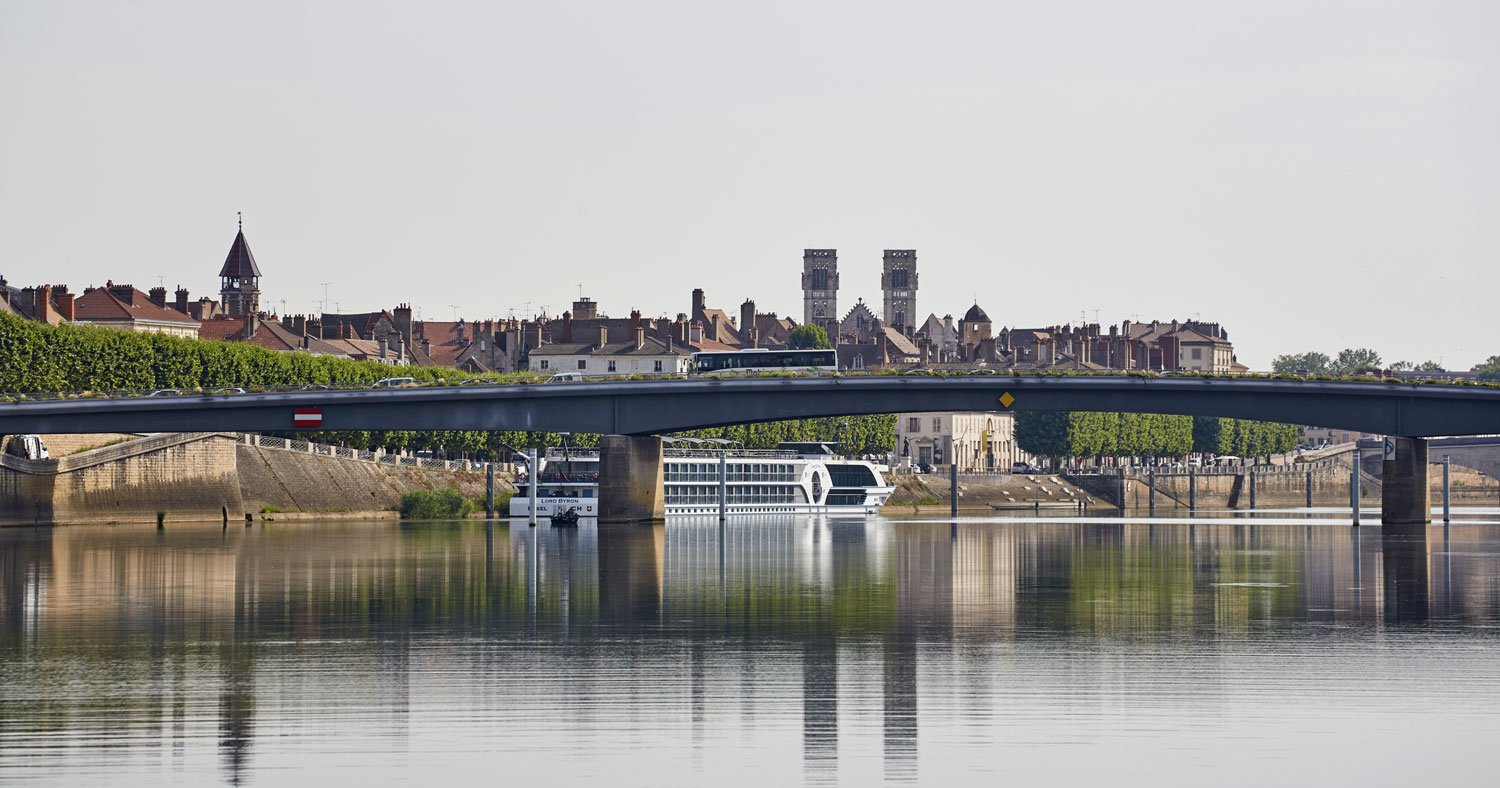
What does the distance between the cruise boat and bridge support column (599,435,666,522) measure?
35.8 ft

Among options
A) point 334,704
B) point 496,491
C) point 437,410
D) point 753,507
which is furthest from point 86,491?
point 334,704

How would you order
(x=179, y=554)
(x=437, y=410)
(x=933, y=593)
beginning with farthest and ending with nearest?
(x=437, y=410) → (x=179, y=554) → (x=933, y=593)

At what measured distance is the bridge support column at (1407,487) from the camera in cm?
10894

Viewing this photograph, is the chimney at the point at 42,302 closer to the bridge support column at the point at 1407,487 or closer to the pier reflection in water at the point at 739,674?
the bridge support column at the point at 1407,487

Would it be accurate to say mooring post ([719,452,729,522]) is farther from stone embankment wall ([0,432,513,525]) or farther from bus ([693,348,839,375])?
stone embankment wall ([0,432,513,525])

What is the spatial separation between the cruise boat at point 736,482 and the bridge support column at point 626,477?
10925mm

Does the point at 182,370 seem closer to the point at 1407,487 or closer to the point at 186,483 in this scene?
the point at 186,483

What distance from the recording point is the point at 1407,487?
11062 centimetres

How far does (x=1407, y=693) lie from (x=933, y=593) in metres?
21.3

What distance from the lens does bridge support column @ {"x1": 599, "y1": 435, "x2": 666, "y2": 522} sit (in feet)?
351

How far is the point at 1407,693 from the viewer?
28516 millimetres

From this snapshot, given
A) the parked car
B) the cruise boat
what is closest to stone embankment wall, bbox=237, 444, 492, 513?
the cruise boat

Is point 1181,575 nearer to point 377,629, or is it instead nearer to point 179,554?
point 377,629

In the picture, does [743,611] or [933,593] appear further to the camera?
[933,593]
